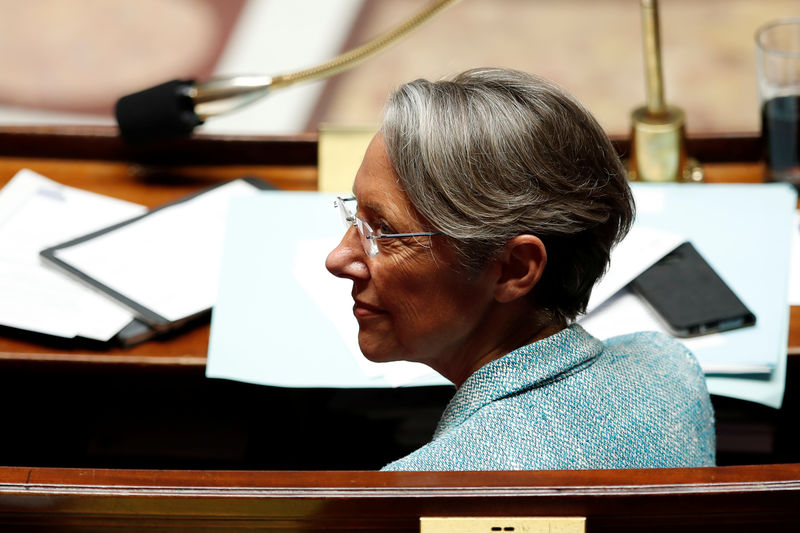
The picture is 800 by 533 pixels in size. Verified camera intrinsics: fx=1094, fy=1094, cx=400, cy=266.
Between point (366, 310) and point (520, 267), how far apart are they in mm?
210

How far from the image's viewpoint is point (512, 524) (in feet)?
3.12

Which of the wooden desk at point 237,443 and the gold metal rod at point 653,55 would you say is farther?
the gold metal rod at point 653,55

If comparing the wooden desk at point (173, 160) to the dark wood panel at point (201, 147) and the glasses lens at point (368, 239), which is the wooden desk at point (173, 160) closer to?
the dark wood panel at point (201, 147)

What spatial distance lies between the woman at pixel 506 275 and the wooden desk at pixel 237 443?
13 centimetres

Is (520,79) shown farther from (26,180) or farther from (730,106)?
(730,106)

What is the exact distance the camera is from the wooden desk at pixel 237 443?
96 centimetres

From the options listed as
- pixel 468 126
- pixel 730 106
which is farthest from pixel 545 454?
pixel 730 106

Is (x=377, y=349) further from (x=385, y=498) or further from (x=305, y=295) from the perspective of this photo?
(x=305, y=295)

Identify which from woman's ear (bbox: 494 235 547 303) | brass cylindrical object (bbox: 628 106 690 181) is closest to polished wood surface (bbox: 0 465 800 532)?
woman's ear (bbox: 494 235 547 303)

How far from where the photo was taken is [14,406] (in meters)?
1.92

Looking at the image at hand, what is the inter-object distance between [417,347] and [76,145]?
1.07m

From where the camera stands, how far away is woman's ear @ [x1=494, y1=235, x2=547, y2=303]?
1.15 meters

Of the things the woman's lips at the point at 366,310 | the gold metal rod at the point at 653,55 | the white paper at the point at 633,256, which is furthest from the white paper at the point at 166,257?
the gold metal rod at the point at 653,55

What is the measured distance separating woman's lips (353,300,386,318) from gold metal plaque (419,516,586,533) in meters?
0.37
